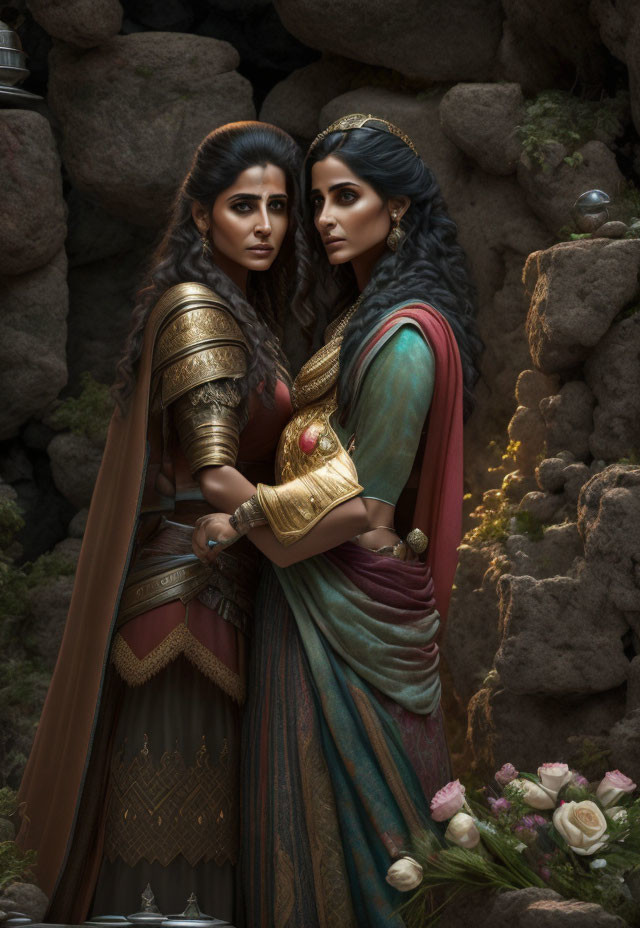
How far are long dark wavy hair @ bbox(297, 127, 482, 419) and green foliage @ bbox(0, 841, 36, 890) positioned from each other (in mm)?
1733

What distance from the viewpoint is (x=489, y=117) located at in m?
6.20

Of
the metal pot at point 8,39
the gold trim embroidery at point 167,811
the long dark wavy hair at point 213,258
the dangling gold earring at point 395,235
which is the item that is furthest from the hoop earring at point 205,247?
the metal pot at point 8,39

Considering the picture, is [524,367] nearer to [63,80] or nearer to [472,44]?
[472,44]

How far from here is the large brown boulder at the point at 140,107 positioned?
6.79m

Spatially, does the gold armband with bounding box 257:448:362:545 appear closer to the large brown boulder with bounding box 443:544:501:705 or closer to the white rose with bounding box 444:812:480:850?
the white rose with bounding box 444:812:480:850

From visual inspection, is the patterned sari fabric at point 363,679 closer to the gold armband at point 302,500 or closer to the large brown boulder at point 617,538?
the gold armband at point 302,500

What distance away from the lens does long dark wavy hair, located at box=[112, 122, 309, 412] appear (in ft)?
14.8

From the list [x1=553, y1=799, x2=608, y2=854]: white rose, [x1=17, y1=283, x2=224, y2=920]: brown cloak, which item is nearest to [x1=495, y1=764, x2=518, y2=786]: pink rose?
[x1=553, y1=799, x2=608, y2=854]: white rose

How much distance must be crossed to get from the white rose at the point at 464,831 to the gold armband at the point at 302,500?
97cm

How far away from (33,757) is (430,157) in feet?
11.4

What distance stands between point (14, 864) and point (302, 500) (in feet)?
4.75

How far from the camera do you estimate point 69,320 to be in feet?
24.2

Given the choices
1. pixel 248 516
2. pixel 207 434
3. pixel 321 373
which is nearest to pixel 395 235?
pixel 321 373

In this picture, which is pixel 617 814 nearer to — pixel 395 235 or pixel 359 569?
pixel 359 569
